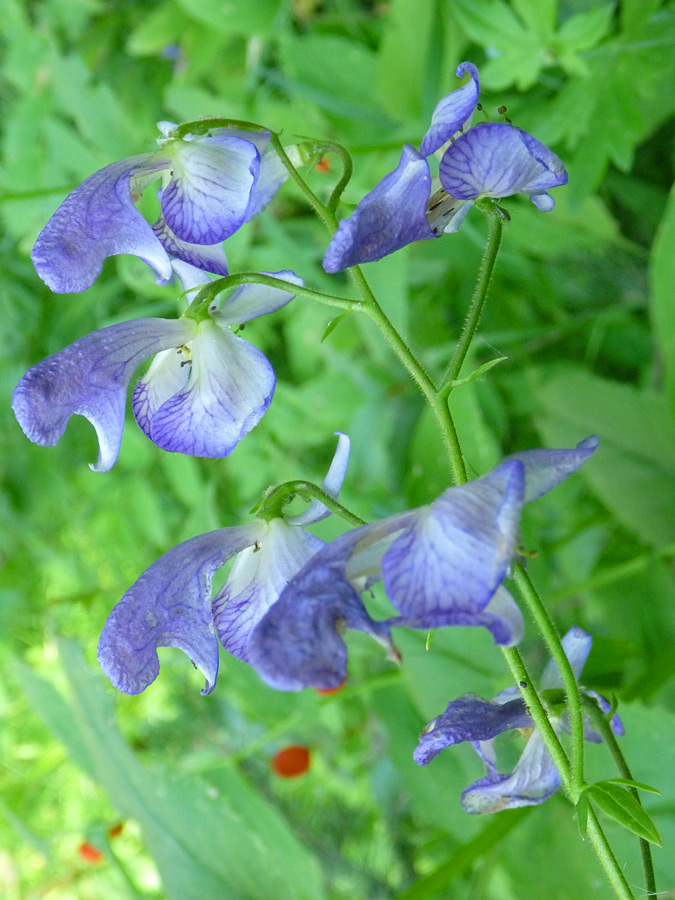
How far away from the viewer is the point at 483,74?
1.58 ft

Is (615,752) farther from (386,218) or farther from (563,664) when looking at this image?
Result: (386,218)

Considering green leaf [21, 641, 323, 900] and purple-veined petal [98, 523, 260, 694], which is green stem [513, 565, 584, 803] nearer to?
purple-veined petal [98, 523, 260, 694]

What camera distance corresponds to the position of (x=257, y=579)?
0.76ft

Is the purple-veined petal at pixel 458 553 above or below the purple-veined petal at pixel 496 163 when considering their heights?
below

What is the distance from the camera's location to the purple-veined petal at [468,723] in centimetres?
21

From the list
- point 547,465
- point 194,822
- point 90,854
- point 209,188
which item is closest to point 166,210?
point 209,188

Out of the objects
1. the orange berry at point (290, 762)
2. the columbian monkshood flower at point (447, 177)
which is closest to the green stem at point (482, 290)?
the columbian monkshood flower at point (447, 177)

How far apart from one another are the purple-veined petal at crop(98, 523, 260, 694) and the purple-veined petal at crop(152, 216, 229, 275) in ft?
0.25

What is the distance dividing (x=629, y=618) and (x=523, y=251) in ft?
0.91

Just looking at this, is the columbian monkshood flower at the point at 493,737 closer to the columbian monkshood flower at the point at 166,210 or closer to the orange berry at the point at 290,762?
the columbian monkshood flower at the point at 166,210

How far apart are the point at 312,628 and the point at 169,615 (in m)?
0.06

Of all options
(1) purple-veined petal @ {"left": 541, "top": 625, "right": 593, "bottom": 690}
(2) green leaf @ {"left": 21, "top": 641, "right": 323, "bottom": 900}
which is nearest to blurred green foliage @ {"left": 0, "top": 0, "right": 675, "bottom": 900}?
(2) green leaf @ {"left": 21, "top": 641, "right": 323, "bottom": 900}

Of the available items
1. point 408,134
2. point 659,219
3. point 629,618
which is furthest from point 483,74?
point 629,618

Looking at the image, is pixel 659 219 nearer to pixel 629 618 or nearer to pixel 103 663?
pixel 629 618
